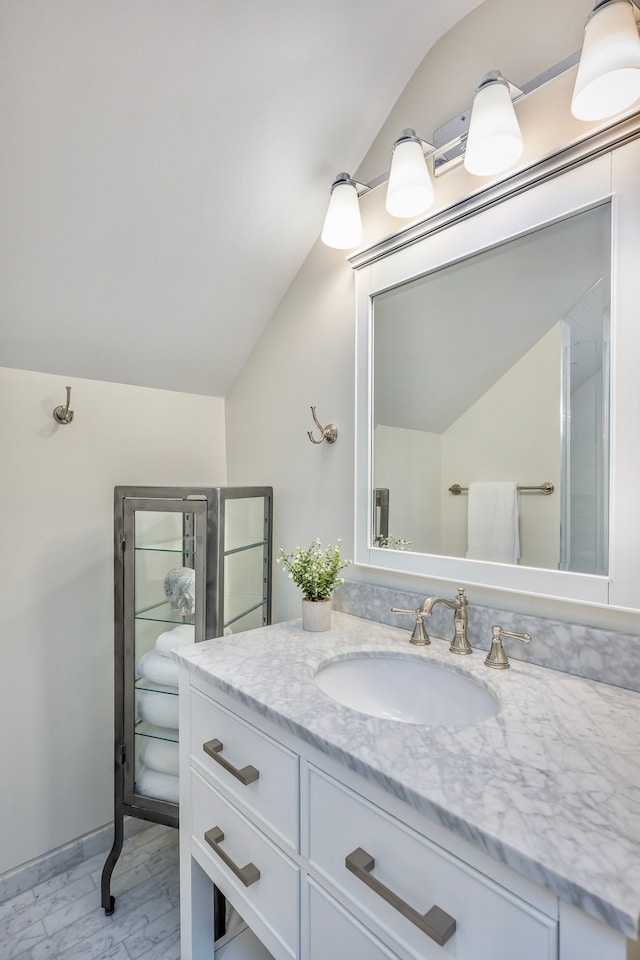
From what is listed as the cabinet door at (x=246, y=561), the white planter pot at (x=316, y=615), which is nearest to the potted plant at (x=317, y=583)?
the white planter pot at (x=316, y=615)

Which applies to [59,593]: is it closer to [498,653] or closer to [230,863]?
[230,863]

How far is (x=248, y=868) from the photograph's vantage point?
980 mm

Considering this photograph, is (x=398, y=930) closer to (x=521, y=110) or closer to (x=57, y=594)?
(x=57, y=594)

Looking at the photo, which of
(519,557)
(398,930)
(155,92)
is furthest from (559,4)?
(398,930)

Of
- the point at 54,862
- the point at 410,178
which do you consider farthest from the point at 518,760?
the point at 54,862

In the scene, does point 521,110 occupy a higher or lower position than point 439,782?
higher

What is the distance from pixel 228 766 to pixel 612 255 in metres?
1.30

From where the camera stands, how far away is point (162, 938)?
4.74ft

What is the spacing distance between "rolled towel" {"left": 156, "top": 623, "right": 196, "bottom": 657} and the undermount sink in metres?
0.55

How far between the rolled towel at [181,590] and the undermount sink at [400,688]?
0.55 m

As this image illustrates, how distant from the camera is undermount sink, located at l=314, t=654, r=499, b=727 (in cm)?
111

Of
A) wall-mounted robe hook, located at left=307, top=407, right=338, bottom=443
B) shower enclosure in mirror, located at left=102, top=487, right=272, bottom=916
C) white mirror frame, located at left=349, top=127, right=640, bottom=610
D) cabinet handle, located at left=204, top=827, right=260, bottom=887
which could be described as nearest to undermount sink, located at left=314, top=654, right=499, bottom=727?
white mirror frame, located at left=349, top=127, right=640, bottom=610

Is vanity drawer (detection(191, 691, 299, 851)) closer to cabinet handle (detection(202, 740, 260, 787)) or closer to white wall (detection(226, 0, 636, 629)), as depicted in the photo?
cabinet handle (detection(202, 740, 260, 787))

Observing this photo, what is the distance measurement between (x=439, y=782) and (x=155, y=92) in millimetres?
1530
